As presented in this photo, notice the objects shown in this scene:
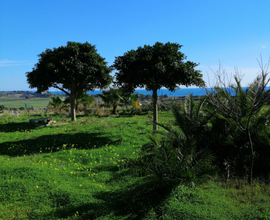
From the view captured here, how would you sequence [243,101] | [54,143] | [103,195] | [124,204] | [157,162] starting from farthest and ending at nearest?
[54,143] < [243,101] < [157,162] < [103,195] < [124,204]

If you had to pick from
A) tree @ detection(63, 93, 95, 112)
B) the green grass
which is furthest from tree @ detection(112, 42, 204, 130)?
tree @ detection(63, 93, 95, 112)

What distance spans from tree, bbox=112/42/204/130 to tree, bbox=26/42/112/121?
12.6ft

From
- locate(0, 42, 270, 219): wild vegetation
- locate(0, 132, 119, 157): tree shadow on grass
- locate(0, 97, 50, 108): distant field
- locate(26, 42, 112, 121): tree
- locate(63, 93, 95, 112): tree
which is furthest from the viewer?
locate(0, 97, 50, 108): distant field

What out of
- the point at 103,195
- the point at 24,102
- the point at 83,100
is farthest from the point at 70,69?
the point at 24,102

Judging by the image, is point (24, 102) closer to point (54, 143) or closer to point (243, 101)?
point (54, 143)

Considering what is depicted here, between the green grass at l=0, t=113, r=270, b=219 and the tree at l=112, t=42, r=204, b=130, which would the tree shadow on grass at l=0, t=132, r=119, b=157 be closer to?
the green grass at l=0, t=113, r=270, b=219

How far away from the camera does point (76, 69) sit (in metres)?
12.2

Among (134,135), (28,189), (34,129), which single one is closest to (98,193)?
(28,189)

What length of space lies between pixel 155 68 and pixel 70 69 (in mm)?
5957

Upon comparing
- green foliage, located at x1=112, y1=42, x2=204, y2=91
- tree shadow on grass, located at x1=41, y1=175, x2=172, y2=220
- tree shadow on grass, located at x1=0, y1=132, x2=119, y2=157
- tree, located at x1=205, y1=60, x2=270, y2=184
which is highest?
green foliage, located at x1=112, y1=42, x2=204, y2=91

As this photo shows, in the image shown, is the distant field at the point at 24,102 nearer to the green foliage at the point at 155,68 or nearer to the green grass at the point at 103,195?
the green foliage at the point at 155,68

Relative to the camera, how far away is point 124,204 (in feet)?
12.9

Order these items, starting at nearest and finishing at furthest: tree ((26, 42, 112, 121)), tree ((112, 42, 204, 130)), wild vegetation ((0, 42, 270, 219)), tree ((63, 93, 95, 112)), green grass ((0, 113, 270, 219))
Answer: green grass ((0, 113, 270, 219)) < wild vegetation ((0, 42, 270, 219)) < tree ((112, 42, 204, 130)) < tree ((26, 42, 112, 121)) < tree ((63, 93, 95, 112))

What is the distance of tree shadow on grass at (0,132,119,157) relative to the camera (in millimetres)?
7489
